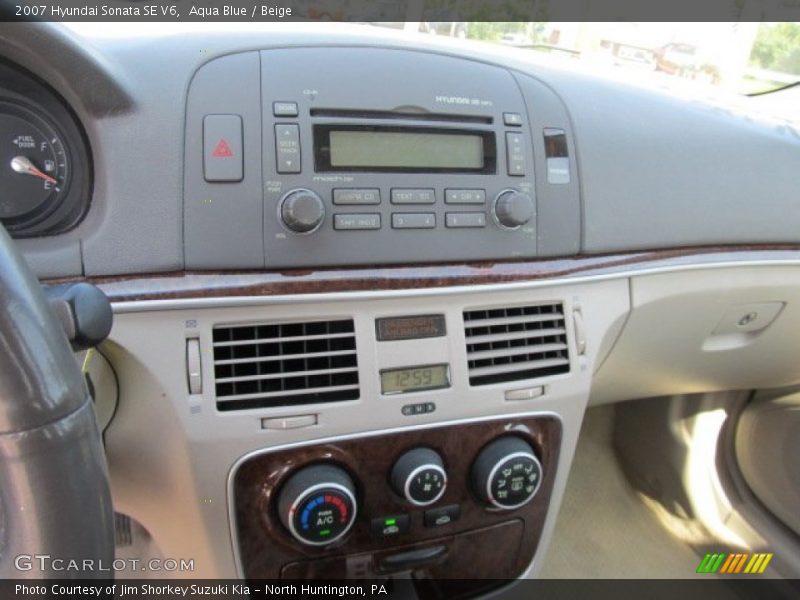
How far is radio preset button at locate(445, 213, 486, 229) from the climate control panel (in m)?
0.37

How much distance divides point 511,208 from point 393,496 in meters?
0.58

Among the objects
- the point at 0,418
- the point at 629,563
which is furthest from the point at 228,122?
the point at 629,563

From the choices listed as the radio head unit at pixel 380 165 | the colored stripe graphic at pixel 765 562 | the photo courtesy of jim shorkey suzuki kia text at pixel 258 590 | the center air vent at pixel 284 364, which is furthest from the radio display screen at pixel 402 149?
the colored stripe graphic at pixel 765 562

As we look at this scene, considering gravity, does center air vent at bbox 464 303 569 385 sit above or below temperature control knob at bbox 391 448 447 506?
above

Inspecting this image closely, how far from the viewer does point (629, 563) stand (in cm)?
195

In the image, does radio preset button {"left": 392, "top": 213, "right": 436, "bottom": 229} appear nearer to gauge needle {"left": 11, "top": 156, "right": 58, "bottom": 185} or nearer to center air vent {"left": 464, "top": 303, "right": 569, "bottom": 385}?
center air vent {"left": 464, "top": 303, "right": 569, "bottom": 385}

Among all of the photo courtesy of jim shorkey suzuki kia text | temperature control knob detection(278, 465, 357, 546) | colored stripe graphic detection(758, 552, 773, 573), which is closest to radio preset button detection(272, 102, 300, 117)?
temperature control knob detection(278, 465, 357, 546)

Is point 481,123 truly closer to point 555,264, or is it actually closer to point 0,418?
point 555,264

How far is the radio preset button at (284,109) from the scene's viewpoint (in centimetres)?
93

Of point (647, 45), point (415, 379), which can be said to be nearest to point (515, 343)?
point (415, 379)

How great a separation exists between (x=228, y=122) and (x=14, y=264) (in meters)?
0.52

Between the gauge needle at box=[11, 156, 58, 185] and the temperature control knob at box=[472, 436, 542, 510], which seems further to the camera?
the temperature control knob at box=[472, 436, 542, 510]

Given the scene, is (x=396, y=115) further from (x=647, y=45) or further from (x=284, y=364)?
(x=647, y=45)

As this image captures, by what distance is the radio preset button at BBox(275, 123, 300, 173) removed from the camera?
921 mm
